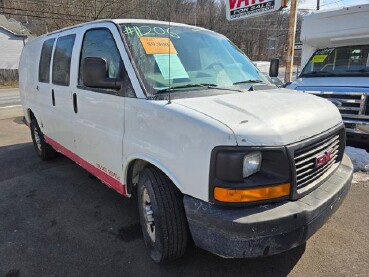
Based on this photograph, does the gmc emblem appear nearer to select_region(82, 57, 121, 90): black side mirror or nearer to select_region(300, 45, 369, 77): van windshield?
select_region(82, 57, 121, 90): black side mirror

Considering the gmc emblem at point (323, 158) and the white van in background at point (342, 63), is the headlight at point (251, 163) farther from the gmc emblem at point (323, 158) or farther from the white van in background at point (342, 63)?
the white van in background at point (342, 63)

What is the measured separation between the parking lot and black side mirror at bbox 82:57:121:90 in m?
1.54

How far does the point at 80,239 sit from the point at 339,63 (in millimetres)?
5906

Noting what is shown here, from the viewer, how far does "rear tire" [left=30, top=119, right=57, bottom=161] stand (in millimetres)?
5594

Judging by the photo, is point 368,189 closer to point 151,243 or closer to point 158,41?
point 151,243

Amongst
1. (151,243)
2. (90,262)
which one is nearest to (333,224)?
(151,243)

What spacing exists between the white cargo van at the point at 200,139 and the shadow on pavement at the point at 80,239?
1.01ft

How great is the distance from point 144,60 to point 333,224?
2.59 m

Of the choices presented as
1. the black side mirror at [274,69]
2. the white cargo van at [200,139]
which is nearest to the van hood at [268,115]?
the white cargo van at [200,139]

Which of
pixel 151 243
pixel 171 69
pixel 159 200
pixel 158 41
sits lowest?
pixel 151 243

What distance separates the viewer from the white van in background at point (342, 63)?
5.45 m

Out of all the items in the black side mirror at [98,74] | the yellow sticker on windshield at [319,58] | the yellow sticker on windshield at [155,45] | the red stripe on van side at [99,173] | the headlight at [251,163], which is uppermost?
the yellow sticker on windshield at [155,45]

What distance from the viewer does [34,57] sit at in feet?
17.5

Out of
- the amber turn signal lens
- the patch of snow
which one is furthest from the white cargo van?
the patch of snow
